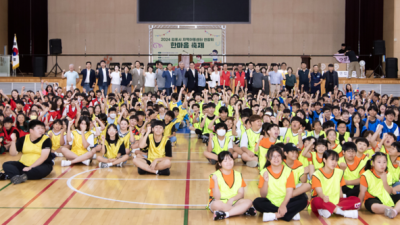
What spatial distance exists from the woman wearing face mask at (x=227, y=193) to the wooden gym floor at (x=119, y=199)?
111 millimetres

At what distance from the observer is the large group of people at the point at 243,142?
15.4 ft

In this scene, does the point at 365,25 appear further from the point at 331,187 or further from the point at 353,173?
the point at 331,187

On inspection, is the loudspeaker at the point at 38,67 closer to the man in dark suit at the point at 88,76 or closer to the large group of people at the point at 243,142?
the large group of people at the point at 243,142

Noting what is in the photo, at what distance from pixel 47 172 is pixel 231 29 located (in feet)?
51.1

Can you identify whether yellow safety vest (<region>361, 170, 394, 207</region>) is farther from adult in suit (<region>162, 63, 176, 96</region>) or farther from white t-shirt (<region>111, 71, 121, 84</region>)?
white t-shirt (<region>111, 71, 121, 84</region>)

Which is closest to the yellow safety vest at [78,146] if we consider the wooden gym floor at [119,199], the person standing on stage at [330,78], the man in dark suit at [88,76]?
the wooden gym floor at [119,199]

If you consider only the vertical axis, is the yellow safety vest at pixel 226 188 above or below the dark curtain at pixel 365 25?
below

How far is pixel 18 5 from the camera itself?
768 inches

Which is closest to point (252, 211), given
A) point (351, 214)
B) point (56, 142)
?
point (351, 214)

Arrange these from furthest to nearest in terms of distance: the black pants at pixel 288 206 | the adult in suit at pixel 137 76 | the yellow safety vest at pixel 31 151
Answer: the adult in suit at pixel 137 76
the yellow safety vest at pixel 31 151
the black pants at pixel 288 206

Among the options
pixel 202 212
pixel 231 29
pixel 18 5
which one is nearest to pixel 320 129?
pixel 202 212

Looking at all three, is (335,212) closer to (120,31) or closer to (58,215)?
(58,215)

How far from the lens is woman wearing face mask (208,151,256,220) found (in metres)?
4.65

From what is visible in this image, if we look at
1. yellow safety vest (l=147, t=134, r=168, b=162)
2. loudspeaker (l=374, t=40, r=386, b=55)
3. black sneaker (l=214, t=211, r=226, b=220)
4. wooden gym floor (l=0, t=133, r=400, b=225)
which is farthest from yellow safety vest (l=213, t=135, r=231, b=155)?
loudspeaker (l=374, t=40, r=386, b=55)
